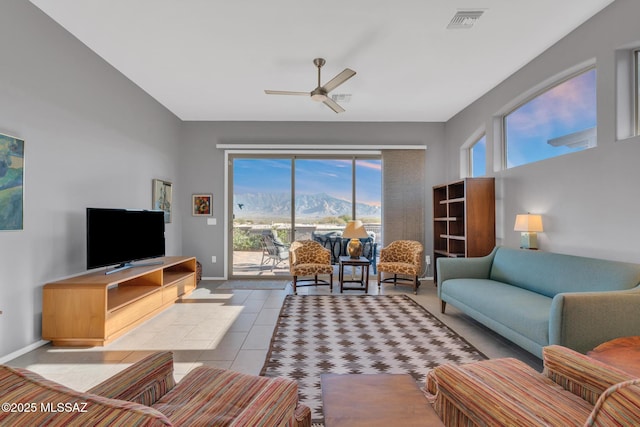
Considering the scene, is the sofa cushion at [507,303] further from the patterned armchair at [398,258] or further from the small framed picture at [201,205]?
the small framed picture at [201,205]

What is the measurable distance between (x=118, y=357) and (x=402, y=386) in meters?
2.38

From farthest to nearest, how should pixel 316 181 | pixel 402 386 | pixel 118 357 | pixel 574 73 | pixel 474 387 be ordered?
pixel 316 181 < pixel 574 73 < pixel 118 357 < pixel 402 386 < pixel 474 387

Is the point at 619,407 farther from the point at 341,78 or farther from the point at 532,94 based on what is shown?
the point at 532,94

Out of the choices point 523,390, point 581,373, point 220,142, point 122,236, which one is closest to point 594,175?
point 581,373

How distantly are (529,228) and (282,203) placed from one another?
154 inches

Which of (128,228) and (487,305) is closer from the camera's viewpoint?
(487,305)

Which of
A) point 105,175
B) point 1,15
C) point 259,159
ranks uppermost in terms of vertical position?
point 1,15

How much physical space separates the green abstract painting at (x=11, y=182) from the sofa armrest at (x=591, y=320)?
4.06 metres

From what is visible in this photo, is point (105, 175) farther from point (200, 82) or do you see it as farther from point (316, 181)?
point (316, 181)

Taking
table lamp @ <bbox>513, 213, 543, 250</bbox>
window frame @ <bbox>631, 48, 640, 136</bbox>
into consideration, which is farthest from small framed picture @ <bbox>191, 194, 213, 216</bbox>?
window frame @ <bbox>631, 48, 640, 136</bbox>

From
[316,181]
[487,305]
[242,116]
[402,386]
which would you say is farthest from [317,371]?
[242,116]

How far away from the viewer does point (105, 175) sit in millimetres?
3697

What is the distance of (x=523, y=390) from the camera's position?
53.9 inches

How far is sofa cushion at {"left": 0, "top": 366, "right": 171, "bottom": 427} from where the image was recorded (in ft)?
1.90
